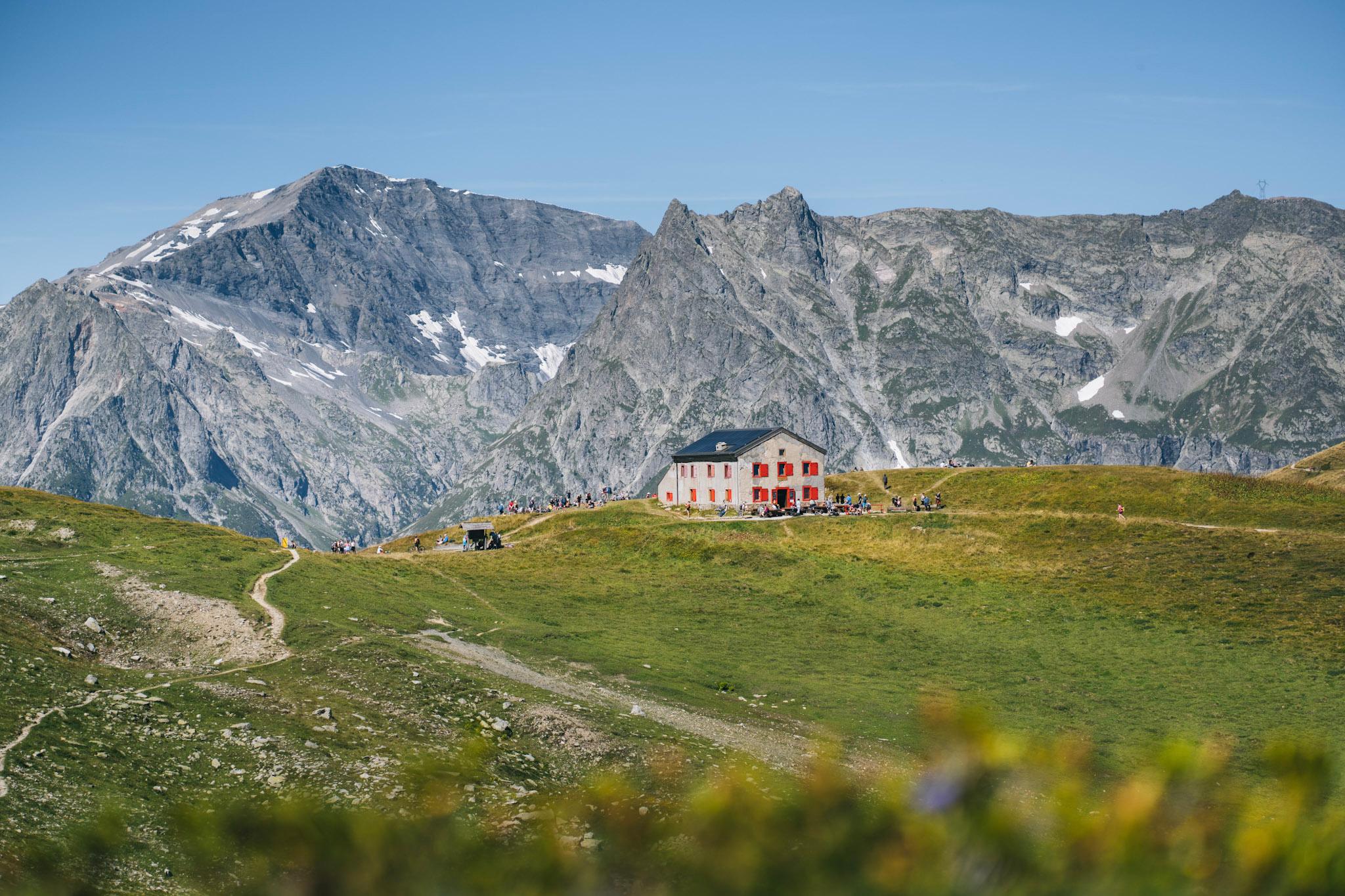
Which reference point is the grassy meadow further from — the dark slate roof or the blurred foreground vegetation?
the dark slate roof

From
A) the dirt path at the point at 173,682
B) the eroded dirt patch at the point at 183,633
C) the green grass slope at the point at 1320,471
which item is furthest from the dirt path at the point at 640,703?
the green grass slope at the point at 1320,471

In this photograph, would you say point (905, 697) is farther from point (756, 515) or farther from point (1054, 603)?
point (756, 515)

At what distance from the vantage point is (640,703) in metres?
48.4

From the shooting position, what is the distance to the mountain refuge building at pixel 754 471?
123688 millimetres

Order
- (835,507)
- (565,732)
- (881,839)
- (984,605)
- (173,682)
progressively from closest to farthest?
(881,839)
(565,732)
(173,682)
(984,605)
(835,507)

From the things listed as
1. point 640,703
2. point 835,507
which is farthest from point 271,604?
point 835,507

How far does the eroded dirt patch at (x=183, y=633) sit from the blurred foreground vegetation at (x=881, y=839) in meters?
46.1

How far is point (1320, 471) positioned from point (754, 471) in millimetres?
58599

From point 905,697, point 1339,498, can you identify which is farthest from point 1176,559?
point 905,697

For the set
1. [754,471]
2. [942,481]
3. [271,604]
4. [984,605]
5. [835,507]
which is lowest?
[984,605]

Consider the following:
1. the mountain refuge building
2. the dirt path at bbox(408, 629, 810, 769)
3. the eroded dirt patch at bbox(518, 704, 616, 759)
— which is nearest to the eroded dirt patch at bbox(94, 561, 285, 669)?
the dirt path at bbox(408, 629, 810, 769)

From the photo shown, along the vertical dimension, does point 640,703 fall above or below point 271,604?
below

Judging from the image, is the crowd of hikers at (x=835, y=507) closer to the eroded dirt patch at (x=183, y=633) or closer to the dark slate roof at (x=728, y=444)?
the dark slate roof at (x=728, y=444)

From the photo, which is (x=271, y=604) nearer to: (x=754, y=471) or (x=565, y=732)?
(x=565, y=732)
